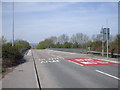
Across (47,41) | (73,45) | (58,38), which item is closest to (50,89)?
(73,45)

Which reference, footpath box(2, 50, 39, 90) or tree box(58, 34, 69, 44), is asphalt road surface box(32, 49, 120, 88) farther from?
tree box(58, 34, 69, 44)

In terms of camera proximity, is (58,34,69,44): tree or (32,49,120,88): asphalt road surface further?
(58,34,69,44): tree

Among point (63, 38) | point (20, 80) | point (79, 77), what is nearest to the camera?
point (20, 80)

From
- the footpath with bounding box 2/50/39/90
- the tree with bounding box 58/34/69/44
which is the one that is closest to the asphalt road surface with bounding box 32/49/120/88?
the footpath with bounding box 2/50/39/90

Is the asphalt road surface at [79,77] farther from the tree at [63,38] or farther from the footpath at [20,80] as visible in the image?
the tree at [63,38]

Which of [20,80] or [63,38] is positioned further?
[63,38]

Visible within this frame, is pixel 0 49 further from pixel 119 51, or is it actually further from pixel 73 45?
pixel 73 45

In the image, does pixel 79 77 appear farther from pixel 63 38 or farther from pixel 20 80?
pixel 63 38

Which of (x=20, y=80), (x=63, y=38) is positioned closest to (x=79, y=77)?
(x=20, y=80)

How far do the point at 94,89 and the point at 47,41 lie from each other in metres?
115

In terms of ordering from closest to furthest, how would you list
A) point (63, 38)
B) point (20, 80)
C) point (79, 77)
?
point (20, 80), point (79, 77), point (63, 38)

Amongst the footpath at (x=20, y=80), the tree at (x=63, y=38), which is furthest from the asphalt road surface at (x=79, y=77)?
the tree at (x=63, y=38)

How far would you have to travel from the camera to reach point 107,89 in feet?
23.3

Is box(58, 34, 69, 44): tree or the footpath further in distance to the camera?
box(58, 34, 69, 44): tree
